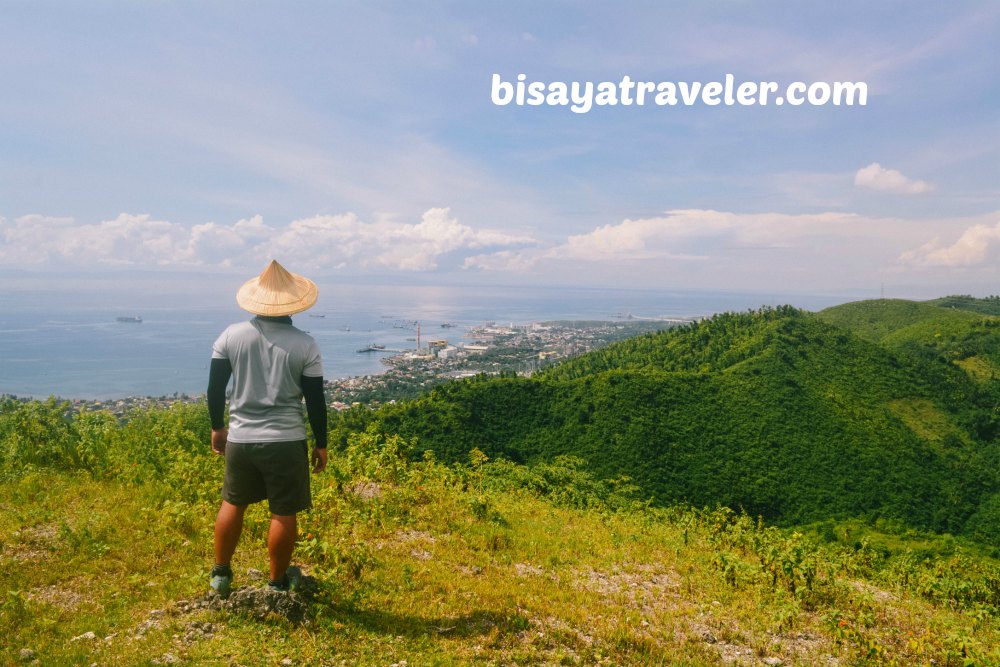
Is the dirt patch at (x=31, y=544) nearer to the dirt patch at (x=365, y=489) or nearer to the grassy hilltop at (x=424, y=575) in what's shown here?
the grassy hilltop at (x=424, y=575)

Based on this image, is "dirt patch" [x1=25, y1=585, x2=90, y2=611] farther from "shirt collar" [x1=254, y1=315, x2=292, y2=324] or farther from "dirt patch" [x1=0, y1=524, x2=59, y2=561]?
"shirt collar" [x1=254, y1=315, x2=292, y2=324]

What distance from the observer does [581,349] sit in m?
99.5

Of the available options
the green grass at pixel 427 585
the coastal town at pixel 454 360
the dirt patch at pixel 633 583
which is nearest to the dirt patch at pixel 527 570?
the green grass at pixel 427 585

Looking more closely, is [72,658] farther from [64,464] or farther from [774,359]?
[774,359]

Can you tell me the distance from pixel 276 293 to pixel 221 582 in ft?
7.00

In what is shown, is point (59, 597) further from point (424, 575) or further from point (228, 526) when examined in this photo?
point (424, 575)

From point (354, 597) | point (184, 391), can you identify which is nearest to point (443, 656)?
point (354, 597)

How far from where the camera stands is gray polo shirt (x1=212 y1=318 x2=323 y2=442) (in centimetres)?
322

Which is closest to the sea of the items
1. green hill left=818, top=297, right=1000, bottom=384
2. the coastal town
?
the coastal town

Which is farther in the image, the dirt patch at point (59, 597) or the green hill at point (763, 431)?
the green hill at point (763, 431)

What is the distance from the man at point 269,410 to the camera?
3227 millimetres

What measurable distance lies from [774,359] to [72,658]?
48802 mm

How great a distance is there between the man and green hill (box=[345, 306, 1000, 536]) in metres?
26.0

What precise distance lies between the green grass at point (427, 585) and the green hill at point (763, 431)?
73.2ft
